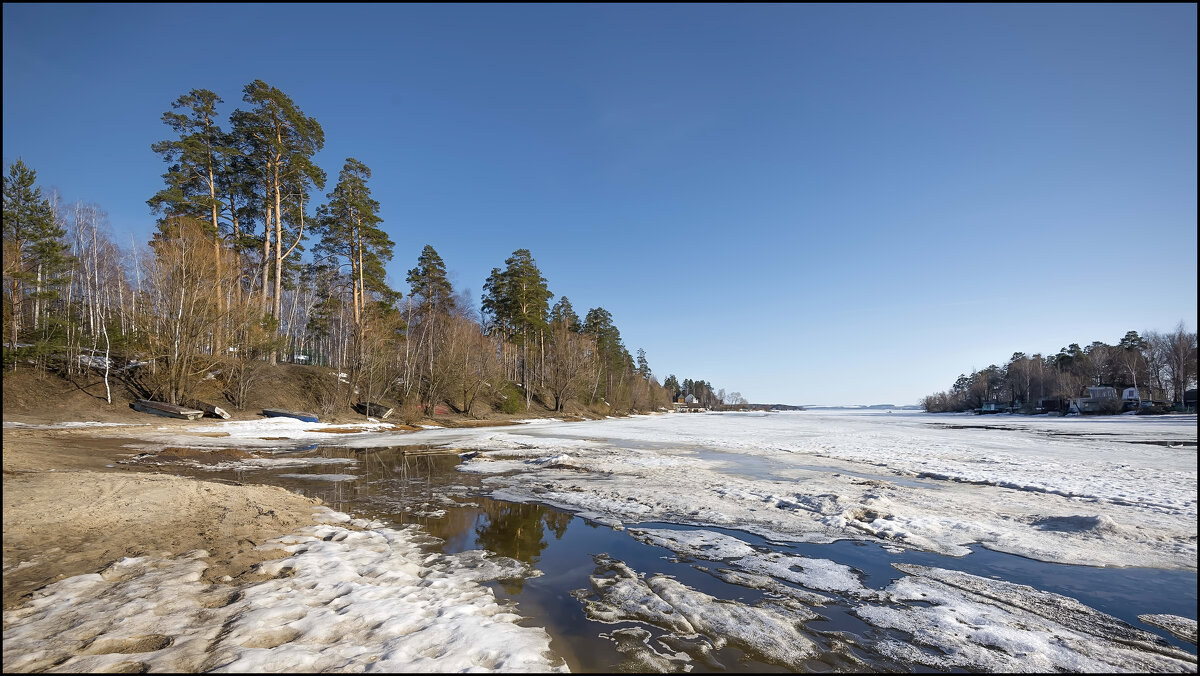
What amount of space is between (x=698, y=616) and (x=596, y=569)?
5.59 feet

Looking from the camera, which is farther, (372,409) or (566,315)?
(566,315)

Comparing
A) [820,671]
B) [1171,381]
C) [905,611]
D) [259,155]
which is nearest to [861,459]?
[905,611]

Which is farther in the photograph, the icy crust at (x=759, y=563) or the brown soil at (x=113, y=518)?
the icy crust at (x=759, y=563)

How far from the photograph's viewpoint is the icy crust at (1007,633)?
13.0 feet

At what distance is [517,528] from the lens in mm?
8008

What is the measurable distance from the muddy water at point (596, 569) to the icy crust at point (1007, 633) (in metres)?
0.26

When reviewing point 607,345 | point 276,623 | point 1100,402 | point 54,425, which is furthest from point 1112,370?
point 54,425

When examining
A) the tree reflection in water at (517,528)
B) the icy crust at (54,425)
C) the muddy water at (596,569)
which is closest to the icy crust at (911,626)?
the muddy water at (596,569)

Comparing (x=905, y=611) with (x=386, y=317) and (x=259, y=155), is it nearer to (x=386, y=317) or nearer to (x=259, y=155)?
(x=386, y=317)

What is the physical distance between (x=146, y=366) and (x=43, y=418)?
5.94 metres

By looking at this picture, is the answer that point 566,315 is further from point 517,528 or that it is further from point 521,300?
point 517,528

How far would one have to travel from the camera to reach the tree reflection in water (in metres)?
6.71

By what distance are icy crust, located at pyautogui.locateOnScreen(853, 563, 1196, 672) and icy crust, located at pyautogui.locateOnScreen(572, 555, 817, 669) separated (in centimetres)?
82

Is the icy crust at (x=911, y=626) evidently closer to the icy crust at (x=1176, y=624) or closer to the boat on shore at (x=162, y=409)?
the icy crust at (x=1176, y=624)
